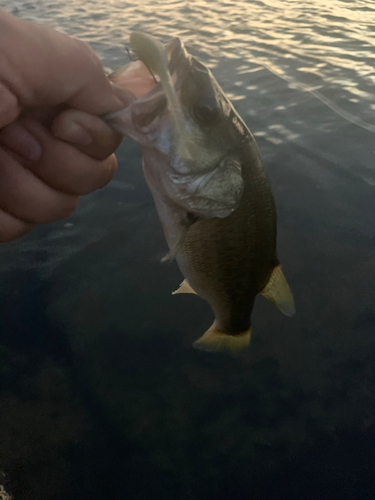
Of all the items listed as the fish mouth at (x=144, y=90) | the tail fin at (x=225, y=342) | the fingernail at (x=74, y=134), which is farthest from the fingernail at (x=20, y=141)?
the tail fin at (x=225, y=342)

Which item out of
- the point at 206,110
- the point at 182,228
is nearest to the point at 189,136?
the point at 206,110

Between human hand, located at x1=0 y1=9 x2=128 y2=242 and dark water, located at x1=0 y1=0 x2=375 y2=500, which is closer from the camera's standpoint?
human hand, located at x1=0 y1=9 x2=128 y2=242

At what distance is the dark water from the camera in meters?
2.71

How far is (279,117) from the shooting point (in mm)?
6586

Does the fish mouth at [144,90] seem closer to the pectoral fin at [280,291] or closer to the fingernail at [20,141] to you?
the fingernail at [20,141]

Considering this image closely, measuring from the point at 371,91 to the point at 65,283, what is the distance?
700 centimetres

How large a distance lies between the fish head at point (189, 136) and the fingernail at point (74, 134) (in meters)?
0.12

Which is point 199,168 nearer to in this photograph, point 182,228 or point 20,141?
point 182,228

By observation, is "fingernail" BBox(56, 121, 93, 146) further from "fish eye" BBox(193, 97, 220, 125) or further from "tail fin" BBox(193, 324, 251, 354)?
"tail fin" BBox(193, 324, 251, 354)

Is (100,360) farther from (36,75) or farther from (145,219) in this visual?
(36,75)

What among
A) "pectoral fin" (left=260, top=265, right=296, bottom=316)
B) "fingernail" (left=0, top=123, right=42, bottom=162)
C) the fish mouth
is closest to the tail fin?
"pectoral fin" (left=260, top=265, right=296, bottom=316)

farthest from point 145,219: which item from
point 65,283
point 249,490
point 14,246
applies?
point 249,490

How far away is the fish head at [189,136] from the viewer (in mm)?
1515

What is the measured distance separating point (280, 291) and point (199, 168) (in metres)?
1.05
